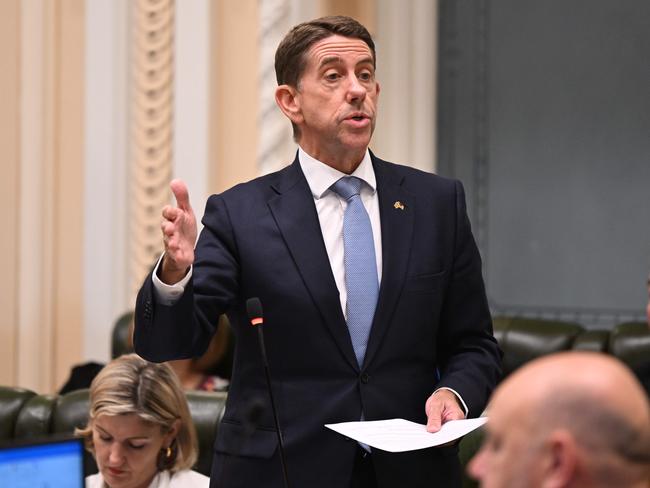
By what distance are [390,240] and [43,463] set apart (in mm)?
892

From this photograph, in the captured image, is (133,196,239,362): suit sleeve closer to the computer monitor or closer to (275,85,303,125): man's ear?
(275,85,303,125): man's ear

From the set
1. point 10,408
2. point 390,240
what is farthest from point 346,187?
point 10,408

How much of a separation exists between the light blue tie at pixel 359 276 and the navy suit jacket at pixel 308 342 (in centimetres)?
2

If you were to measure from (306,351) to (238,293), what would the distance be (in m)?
0.18

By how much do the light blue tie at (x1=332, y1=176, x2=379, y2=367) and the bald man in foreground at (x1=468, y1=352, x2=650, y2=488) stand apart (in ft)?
3.14

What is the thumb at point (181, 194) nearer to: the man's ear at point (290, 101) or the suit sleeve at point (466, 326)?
the man's ear at point (290, 101)

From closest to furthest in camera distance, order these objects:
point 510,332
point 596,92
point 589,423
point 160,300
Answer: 1. point 589,423
2. point 160,300
3. point 510,332
4. point 596,92

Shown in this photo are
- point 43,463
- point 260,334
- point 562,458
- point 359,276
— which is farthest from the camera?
point 359,276

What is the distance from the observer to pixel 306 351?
2.25 meters

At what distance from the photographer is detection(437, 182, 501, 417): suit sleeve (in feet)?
7.75

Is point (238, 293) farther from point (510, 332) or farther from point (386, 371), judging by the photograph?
point (510, 332)

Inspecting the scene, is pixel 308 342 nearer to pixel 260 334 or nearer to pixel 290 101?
pixel 260 334

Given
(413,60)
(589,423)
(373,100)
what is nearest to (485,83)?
(413,60)

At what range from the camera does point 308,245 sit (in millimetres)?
2301
